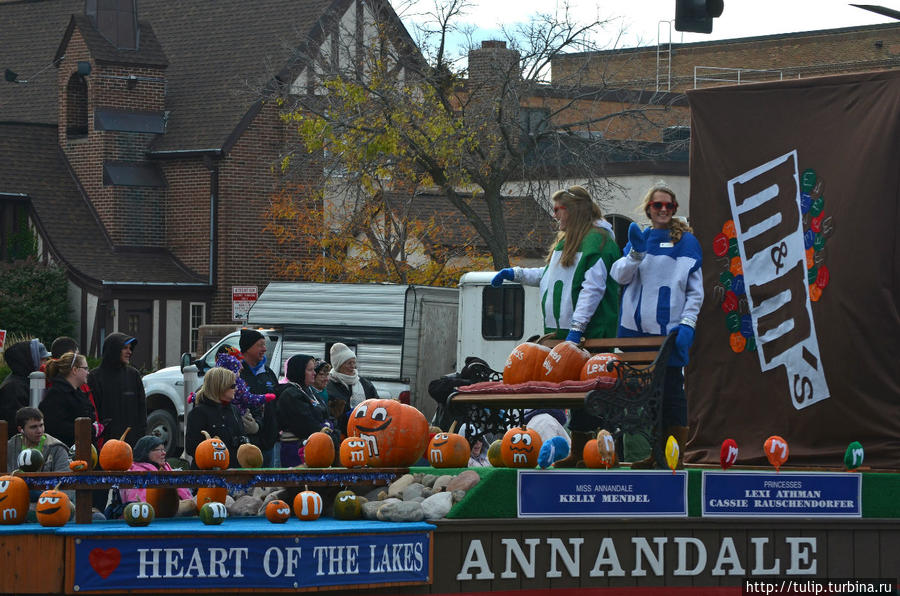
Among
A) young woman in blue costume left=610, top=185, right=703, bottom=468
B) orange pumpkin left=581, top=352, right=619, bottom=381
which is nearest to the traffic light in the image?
young woman in blue costume left=610, top=185, right=703, bottom=468

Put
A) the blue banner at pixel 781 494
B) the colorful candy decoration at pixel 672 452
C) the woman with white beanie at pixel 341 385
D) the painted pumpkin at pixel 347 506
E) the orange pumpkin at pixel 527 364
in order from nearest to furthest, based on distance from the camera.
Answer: the painted pumpkin at pixel 347 506
the colorful candy decoration at pixel 672 452
the blue banner at pixel 781 494
the orange pumpkin at pixel 527 364
the woman with white beanie at pixel 341 385

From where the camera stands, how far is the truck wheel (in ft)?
77.2

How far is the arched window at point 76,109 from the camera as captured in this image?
40.7 meters

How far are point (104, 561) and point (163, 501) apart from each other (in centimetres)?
128

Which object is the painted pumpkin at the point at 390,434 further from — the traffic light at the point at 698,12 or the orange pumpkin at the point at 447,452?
the traffic light at the point at 698,12

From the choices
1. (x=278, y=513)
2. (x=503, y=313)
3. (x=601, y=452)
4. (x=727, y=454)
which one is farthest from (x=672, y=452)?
(x=503, y=313)

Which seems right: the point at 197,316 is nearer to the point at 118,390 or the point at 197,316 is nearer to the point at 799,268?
the point at 118,390

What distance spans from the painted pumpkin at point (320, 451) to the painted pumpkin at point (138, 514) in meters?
1.58

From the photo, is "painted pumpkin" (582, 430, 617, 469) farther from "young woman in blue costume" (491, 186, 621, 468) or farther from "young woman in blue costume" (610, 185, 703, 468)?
"young woman in blue costume" (610, 185, 703, 468)

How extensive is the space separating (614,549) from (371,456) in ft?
4.98

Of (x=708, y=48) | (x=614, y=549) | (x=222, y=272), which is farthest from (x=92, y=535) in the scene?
(x=708, y=48)

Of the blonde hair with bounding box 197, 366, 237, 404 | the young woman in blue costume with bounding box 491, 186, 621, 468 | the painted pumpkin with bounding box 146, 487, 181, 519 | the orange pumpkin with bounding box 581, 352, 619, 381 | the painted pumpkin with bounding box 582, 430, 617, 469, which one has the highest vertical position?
the young woman in blue costume with bounding box 491, 186, 621, 468

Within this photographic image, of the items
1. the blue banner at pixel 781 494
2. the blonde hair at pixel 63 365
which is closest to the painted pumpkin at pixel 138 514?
the blue banner at pixel 781 494

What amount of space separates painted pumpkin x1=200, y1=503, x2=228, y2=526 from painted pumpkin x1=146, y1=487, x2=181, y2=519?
804mm
